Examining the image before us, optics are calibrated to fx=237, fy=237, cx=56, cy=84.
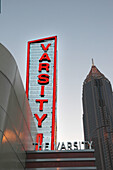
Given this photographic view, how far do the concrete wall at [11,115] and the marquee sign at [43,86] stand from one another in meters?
19.1

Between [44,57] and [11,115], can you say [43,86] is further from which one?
[11,115]

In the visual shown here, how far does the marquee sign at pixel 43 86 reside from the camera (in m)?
35.6

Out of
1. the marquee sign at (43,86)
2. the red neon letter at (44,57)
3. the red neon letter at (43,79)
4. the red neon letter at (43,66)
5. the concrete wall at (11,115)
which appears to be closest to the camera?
the concrete wall at (11,115)

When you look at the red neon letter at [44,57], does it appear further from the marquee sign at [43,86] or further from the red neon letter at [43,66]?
the red neon letter at [43,66]

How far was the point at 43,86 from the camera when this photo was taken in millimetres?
39625

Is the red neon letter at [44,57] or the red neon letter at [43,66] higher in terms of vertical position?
the red neon letter at [44,57]

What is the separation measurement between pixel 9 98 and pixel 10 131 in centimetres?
163

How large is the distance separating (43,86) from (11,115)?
28.0m

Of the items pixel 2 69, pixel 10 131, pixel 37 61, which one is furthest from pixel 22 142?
pixel 37 61

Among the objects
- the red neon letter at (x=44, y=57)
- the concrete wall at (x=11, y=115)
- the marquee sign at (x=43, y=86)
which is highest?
the red neon letter at (x=44, y=57)

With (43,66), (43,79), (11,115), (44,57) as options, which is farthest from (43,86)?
(11,115)

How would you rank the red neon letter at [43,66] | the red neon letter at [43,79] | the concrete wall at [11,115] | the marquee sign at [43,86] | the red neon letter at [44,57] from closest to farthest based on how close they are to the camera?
the concrete wall at [11,115], the marquee sign at [43,86], the red neon letter at [43,79], the red neon letter at [43,66], the red neon letter at [44,57]

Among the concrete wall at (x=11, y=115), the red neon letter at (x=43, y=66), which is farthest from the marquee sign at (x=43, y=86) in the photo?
the concrete wall at (x=11, y=115)

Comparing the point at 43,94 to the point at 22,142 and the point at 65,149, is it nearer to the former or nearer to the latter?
the point at 65,149
